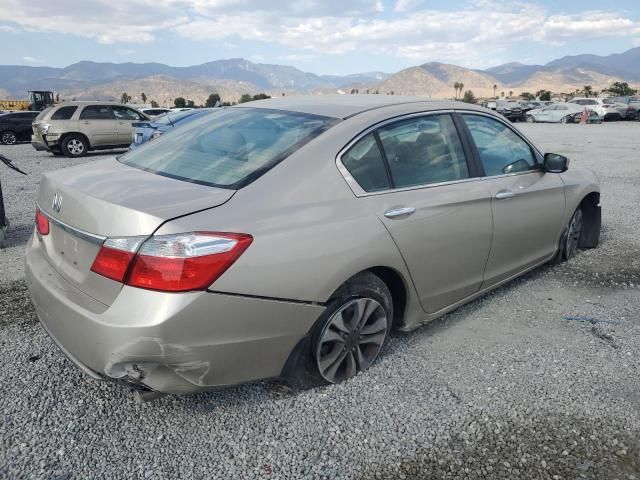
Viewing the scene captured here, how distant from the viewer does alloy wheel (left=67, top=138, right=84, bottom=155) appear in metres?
14.6

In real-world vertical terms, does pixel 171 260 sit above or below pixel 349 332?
above

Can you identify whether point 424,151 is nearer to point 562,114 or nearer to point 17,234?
point 17,234

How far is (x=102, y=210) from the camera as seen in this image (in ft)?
7.59

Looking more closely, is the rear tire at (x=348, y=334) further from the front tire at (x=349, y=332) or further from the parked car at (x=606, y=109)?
the parked car at (x=606, y=109)

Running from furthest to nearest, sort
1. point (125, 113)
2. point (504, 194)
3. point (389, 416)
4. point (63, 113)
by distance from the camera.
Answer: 1. point (125, 113)
2. point (63, 113)
3. point (504, 194)
4. point (389, 416)

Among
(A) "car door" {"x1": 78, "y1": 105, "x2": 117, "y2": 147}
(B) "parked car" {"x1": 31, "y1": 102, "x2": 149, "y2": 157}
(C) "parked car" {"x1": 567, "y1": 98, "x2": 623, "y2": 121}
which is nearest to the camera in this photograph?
(B) "parked car" {"x1": 31, "y1": 102, "x2": 149, "y2": 157}

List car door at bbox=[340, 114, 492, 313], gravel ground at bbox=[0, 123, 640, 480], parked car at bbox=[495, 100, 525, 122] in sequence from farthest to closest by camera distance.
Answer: parked car at bbox=[495, 100, 525, 122] → car door at bbox=[340, 114, 492, 313] → gravel ground at bbox=[0, 123, 640, 480]

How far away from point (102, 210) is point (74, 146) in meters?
14.0

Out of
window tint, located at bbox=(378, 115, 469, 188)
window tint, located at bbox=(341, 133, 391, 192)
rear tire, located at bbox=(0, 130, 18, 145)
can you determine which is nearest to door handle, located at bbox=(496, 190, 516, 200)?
window tint, located at bbox=(378, 115, 469, 188)

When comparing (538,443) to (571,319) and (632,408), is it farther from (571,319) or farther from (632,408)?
(571,319)

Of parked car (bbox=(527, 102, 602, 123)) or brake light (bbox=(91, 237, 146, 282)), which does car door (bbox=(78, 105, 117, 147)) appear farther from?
parked car (bbox=(527, 102, 602, 123))

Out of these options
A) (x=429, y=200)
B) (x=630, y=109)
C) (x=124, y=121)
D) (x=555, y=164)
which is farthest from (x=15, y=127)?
(x=630, y=109)

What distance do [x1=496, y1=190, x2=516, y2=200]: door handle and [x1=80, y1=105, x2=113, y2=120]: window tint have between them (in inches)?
557

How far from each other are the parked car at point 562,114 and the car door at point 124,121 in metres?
28.5
